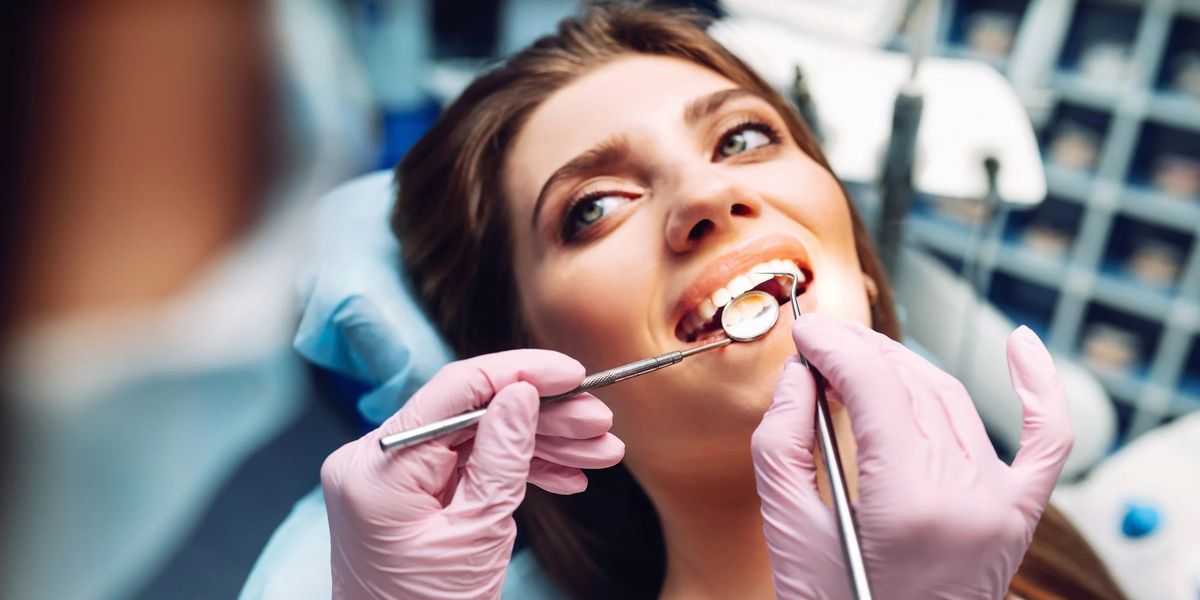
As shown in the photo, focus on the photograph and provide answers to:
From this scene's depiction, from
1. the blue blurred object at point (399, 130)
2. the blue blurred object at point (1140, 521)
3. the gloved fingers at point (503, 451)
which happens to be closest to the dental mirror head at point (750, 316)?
the gloved fingers at point (503, 451)

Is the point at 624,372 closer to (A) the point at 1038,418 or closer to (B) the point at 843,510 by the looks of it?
(B) the point at 843,510

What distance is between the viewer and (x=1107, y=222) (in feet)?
7.86

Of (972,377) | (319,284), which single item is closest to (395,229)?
(319,284)

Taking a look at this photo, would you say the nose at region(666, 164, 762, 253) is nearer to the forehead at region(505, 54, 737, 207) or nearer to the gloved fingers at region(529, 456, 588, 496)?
the forehead at region(505, 54, 737, 207)

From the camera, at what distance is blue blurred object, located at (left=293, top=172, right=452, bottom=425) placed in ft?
3.71

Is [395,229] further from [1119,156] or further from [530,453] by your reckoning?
[1119,156]

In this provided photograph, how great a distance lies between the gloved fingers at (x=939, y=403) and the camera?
69 centimetres

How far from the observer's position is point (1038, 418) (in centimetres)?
71

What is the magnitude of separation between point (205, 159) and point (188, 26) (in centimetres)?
16

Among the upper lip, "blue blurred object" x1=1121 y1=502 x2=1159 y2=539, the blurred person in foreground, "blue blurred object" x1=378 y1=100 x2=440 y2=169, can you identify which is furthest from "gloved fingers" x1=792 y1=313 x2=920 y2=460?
"blue blurred object" x1=378 y1=100 x2=440 y2=169

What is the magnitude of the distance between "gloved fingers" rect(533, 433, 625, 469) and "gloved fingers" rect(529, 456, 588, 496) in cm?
2

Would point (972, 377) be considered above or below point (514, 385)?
below

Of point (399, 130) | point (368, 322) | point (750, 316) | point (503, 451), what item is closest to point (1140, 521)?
point (750, 316)

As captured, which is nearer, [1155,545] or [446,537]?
[446,537]
